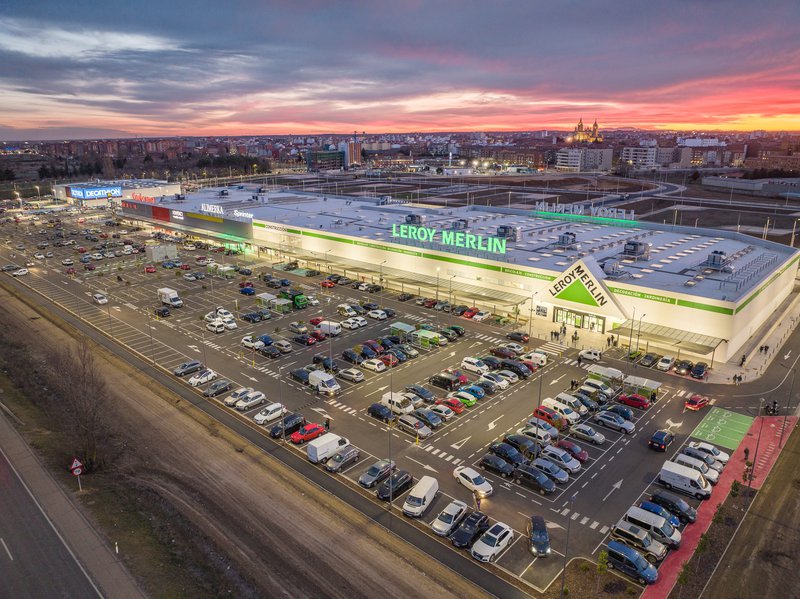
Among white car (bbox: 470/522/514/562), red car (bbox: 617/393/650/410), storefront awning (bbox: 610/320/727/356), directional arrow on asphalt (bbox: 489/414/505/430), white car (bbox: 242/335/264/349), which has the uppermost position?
storefront awning (bbox: 610/320/727/356)

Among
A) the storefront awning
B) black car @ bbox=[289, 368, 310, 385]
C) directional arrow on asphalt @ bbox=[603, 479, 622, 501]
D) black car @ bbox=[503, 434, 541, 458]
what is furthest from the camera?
the storefront awning

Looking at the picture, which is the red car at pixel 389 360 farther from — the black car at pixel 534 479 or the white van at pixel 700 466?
the white van at pixel 700 466

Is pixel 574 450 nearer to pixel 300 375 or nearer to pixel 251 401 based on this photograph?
pixel 300 375

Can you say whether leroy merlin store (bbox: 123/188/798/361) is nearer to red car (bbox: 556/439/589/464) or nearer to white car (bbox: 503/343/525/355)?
white car (bbox: 503/343/525/355)

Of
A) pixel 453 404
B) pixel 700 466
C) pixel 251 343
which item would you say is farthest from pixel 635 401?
pixel 251 343

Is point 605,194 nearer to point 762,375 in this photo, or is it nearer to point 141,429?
point 762,375

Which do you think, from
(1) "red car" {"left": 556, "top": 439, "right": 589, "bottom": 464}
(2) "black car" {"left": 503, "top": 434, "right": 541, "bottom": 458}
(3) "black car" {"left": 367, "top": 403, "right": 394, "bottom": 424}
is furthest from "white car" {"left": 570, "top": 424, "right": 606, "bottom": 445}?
(3) "black car" {"left": 367, "top": 403, "right": 394, "bottom": 424}
